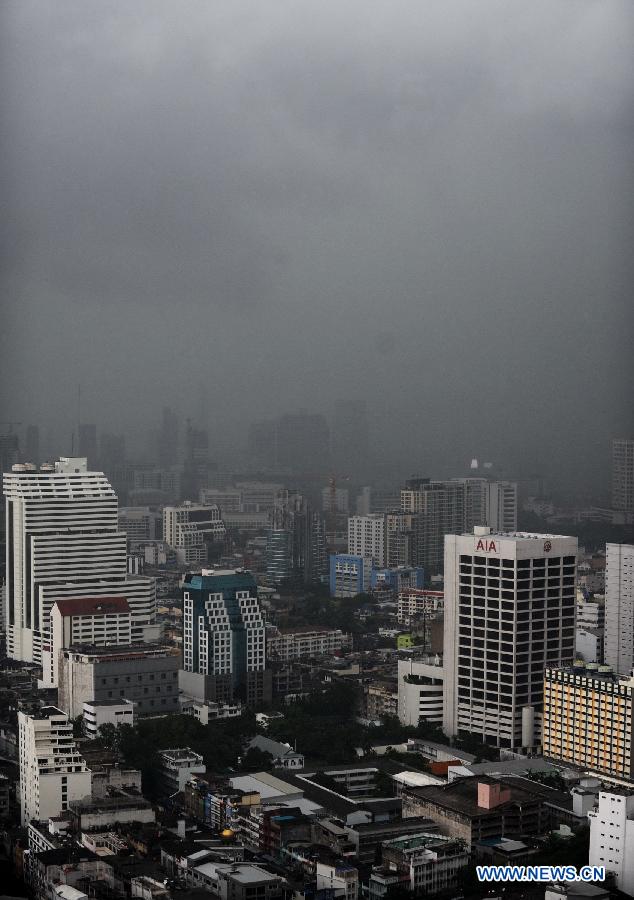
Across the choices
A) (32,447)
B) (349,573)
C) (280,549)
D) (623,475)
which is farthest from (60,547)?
(623,475)

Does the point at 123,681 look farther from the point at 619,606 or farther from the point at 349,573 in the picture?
the point at 349,573

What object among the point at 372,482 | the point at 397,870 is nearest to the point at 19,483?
the point at 372,482

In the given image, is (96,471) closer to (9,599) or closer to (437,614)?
(9,599)

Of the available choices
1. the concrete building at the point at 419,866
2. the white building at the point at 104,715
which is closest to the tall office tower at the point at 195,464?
the white building at the point at 104,715

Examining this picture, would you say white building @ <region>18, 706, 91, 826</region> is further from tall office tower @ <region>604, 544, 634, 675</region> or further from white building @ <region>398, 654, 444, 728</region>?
tall office tower @ <region>604, 544, 634, 675</region>

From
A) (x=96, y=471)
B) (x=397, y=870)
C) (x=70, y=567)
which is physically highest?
(x=96, y=471)
